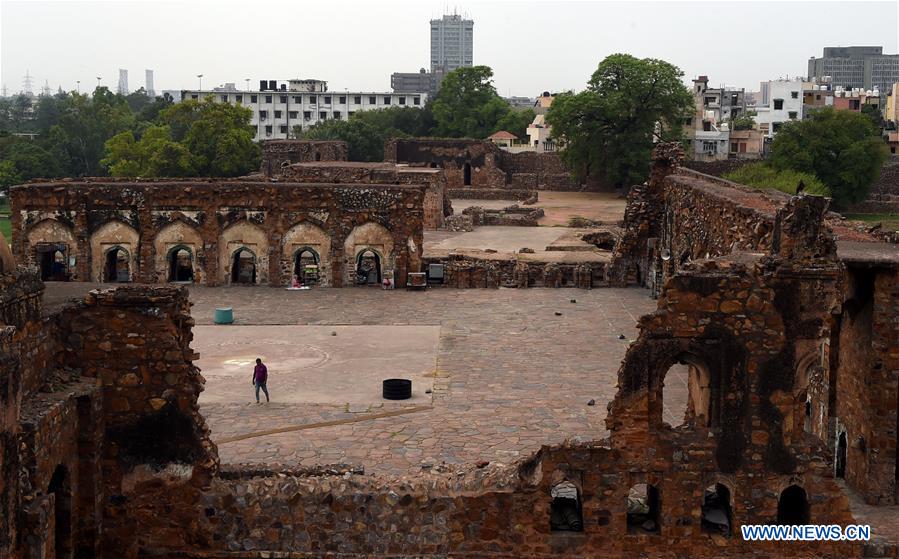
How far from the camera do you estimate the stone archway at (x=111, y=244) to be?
94.6 ft

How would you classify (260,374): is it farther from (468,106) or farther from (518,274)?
(468,106)

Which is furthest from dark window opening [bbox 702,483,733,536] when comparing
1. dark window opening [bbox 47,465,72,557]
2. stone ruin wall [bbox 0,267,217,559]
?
dark window opening [bbox 47,465,72,557]

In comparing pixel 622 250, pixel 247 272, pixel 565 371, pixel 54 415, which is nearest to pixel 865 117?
pixel 622 250

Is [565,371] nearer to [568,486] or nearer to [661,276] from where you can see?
[568,486]

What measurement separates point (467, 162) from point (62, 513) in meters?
54.3

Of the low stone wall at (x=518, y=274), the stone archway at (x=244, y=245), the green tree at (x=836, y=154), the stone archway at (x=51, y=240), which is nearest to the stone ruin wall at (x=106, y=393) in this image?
the low stone wall at (x=518, y=274)

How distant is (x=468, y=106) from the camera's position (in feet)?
266

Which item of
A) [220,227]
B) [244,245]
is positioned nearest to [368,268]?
[244,245]

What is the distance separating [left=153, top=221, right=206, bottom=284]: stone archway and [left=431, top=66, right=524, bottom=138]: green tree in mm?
51477

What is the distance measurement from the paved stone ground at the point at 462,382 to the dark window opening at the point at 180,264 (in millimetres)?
1829

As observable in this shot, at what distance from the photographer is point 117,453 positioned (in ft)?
35.1

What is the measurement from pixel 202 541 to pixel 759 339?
6.05 m

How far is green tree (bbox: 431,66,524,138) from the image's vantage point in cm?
7950

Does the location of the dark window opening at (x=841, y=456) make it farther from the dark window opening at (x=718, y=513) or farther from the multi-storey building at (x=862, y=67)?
the multi-storey building at (x=862, y=67)
